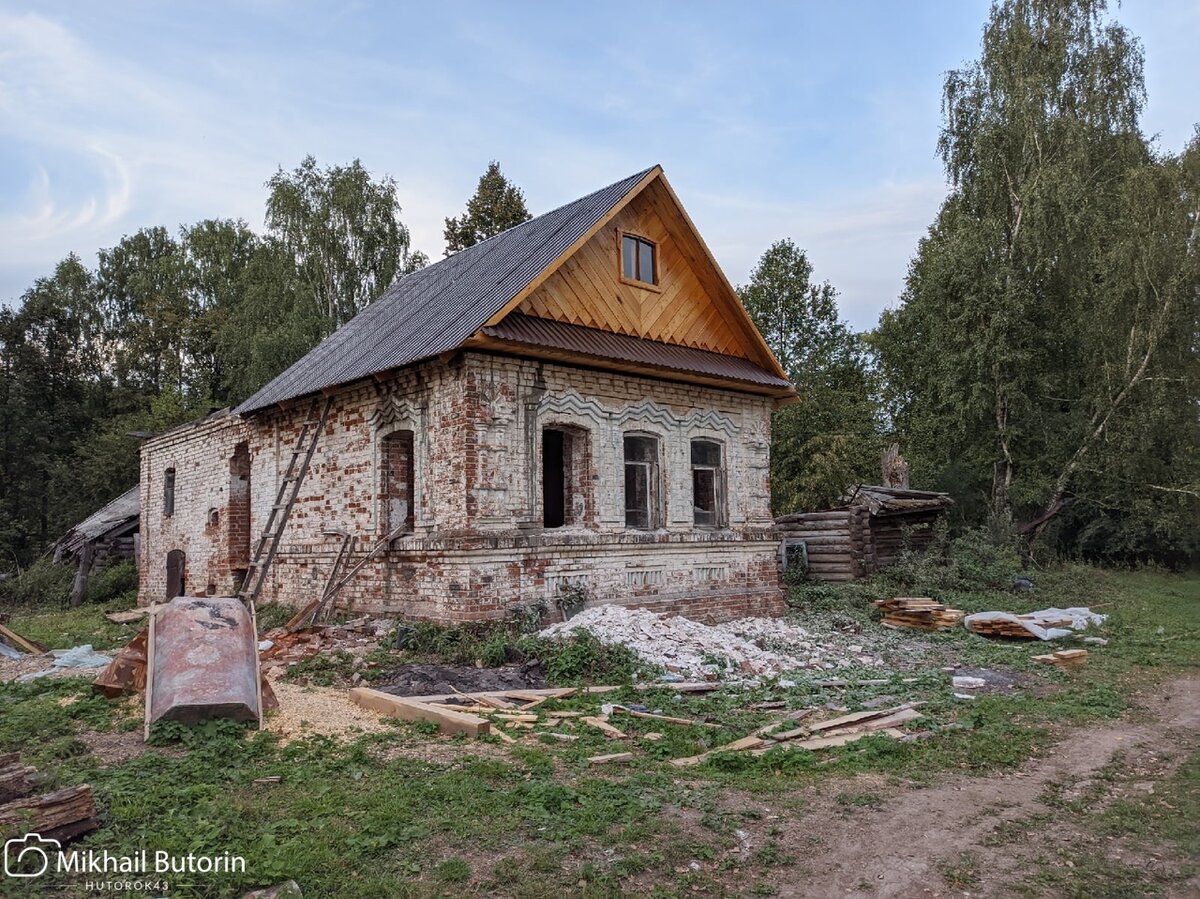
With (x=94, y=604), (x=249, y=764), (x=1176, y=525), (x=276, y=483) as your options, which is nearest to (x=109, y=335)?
(x=94, y=604)

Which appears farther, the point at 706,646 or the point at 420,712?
the point at 706,646

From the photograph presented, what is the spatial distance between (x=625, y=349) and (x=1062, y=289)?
1777cm

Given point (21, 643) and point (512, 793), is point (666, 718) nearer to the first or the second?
point (512, 793)

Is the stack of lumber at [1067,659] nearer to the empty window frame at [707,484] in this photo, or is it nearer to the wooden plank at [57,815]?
the empty window frame at [707,484]

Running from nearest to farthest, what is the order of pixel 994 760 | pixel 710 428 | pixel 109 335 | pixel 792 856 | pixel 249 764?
1. pixel 792 856
2. pixel 249 764
3. pixel 994 760
4. pixel 710 428
5. pixel 109 335

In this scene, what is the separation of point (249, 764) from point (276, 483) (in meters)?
10.1

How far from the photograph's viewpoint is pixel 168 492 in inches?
788

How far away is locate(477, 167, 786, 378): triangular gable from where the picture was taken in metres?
12.8

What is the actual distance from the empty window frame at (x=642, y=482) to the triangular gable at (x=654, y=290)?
178 cm

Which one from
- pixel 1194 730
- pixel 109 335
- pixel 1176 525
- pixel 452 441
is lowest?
pixel 1194 730

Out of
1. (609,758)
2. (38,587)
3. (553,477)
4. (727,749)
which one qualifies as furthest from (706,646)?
(38,587)

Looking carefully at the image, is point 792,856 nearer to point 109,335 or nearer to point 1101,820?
point 1101,820

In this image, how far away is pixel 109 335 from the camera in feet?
130

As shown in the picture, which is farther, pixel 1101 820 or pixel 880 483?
pixel 880 483
